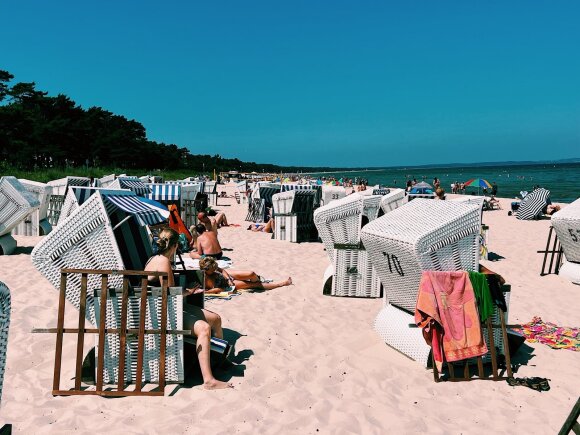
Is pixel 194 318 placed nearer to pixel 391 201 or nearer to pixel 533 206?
pixel 391 201

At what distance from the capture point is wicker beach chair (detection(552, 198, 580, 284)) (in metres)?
8.18

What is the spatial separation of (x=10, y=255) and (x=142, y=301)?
7.04 metres

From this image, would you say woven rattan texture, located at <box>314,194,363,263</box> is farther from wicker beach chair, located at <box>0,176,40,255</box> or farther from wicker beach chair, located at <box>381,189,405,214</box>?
wicker beach chair, located at <box>0,176,40,255</box>

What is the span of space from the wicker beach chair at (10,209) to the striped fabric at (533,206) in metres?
16.7

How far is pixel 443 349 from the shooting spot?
171 inches

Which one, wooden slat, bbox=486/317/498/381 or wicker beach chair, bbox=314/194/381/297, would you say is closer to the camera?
wooden slat, bbox=486/317/498/381

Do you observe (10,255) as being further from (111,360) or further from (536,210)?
(536,210)

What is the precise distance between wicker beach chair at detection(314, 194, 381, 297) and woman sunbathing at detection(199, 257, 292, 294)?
3.16 ft

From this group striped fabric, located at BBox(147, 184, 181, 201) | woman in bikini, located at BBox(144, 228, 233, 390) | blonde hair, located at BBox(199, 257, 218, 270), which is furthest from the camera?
striped fabric, located at BBox(147, 184, 181, 201)

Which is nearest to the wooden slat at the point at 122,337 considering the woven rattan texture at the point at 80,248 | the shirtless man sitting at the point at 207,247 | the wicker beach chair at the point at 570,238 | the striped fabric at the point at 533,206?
the woven rattan texture at the point at 80,248

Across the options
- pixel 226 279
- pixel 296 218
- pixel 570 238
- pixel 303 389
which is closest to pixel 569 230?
pixel 570 238

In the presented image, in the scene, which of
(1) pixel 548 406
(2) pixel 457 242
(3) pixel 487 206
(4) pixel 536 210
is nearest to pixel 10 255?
(2) pixel 457 242

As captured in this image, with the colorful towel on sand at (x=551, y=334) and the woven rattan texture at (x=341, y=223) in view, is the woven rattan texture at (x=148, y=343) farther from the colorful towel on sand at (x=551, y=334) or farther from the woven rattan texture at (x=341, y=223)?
the colorful towel on sand at (x=551, y=334)

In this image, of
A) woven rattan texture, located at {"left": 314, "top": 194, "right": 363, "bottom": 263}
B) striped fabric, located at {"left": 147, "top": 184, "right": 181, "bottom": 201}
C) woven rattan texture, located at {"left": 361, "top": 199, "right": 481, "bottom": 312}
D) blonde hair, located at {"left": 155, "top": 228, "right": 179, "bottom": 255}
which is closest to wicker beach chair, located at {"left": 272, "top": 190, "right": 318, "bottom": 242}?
striped fabric, located at {"left": 147, "top": 184, "right": 181, "bottom": 201}
